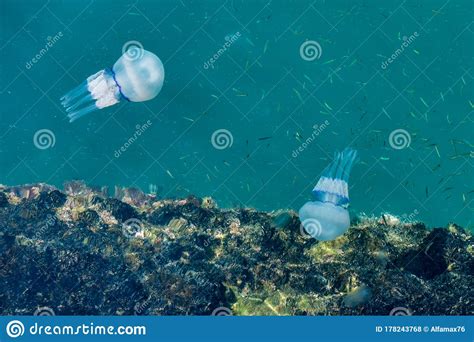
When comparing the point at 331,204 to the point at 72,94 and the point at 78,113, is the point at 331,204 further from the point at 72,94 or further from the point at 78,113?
the point at 72,94

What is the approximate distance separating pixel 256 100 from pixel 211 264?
2.50 metres

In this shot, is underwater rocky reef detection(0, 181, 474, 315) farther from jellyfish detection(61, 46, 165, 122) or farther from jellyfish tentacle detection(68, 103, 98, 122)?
jellyfish detection(61, 46, 165, 122)

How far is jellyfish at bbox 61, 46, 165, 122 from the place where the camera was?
7281 millimetres

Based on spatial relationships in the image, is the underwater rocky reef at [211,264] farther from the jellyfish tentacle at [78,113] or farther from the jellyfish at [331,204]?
the jellyfish tentacle at [78,113]

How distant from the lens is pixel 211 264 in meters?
6.73

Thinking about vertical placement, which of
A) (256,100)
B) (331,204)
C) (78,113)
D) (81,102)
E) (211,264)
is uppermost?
(256,100)

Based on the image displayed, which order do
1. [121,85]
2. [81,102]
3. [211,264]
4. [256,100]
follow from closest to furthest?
[211,264] < [121,85] < [81,102] < [256,100]

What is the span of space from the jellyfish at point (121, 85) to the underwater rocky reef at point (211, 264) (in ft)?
4.46

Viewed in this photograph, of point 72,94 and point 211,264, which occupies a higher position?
point 72,94

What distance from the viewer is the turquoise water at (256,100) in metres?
7.65

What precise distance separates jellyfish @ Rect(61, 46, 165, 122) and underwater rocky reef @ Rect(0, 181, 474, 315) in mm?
1358

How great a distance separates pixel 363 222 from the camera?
23.8 feet

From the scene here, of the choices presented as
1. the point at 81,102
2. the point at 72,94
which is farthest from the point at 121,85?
the point at 72,94

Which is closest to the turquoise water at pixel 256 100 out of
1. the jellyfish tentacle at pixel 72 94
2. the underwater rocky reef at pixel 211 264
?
the jellyfish tentacle at pixel 72 94
